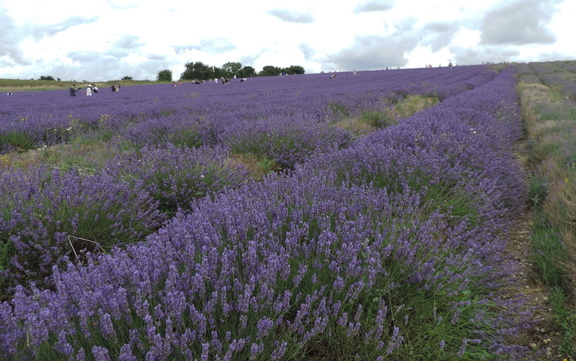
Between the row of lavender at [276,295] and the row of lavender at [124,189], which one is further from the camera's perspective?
the row of lavender at [124,189]

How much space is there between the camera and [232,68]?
175ft

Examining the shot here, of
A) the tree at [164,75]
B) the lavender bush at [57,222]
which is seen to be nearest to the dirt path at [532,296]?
the lavender bush at [57,222]

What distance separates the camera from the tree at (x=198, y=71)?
4906cm

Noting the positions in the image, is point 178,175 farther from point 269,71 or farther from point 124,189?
point 269,71

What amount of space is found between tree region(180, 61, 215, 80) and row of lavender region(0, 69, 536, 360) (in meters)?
50.0

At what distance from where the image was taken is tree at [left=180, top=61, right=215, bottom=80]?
1932 inches

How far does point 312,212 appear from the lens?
6.34ft

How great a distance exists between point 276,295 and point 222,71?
173 ft

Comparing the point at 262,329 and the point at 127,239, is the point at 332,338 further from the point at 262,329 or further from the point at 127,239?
the point at 127,239

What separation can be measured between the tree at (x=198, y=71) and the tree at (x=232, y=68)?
295cm

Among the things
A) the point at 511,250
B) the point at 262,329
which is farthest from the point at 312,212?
the point at 511,250

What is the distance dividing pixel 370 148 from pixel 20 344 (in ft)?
8.90

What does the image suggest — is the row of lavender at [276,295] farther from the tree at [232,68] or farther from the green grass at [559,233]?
the tree at [232,68]

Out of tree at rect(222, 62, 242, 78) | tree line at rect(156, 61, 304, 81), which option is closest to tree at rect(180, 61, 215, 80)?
tree line at rect(156, 61, 304, 81)
